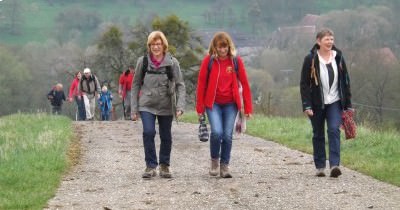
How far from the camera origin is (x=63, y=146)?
43.7ft

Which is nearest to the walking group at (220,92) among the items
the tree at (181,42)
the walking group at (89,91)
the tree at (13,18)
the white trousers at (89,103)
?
the walking group at (89,91)

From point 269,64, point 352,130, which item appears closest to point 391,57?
point 269,64

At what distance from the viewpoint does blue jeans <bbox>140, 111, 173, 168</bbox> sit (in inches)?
392

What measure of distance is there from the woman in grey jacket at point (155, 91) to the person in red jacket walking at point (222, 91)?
324 millimetres

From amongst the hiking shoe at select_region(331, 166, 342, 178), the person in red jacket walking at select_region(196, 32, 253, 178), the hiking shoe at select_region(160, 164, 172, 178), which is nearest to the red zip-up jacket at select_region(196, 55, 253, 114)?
the person in red jacket walking at select_region(196, 32, 253, 178)

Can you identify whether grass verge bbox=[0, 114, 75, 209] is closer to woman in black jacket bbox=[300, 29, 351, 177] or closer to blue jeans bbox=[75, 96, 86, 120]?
woman in black jacket bbox=[300, 29, 351, 177]

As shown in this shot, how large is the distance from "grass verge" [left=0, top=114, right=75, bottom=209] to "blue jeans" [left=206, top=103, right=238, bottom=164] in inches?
78.3

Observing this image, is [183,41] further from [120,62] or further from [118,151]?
[118,151]

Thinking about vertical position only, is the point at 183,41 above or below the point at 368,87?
above

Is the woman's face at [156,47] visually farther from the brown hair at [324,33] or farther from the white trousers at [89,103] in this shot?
the white trousers at [89,103]

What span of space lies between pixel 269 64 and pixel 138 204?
115539mm

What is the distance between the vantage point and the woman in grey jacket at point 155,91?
9.84 meters

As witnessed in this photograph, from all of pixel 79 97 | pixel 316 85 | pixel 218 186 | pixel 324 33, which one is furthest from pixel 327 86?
pixel 79 97

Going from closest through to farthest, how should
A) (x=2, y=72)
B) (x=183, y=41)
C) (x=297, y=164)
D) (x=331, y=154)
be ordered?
(x=331, y=154)
(x=297, y=164)
(x=183, y=41)
(x=2, y=72)
